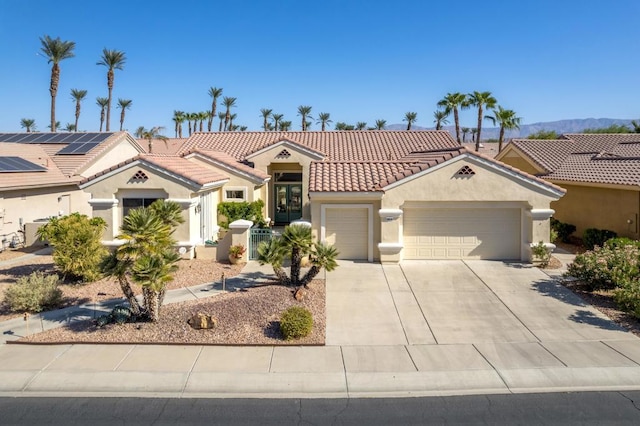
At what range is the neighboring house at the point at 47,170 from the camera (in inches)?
834

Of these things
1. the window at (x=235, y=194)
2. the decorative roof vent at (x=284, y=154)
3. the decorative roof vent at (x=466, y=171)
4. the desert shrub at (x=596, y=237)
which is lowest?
the desert shrub at (x=596, y=237)

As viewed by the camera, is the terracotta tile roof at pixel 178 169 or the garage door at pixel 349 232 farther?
the terracotta tile roof at pixel 178 169

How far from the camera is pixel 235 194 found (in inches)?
953

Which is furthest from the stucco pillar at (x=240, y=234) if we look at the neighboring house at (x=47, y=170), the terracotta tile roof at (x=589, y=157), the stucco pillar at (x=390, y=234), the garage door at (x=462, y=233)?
the terracotta tile roof at (x=589, y=157)

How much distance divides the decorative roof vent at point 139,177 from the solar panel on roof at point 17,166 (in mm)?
7158

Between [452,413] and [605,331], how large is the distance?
5.71m

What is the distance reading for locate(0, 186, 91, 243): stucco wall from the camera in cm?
2072

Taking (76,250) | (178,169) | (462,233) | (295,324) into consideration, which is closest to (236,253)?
(178,169)

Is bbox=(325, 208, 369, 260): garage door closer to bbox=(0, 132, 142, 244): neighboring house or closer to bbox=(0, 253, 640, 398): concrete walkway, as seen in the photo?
bbox=(0, 253, 640, 398): concrete walkway

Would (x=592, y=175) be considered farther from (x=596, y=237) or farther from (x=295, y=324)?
(x=295, y=324)

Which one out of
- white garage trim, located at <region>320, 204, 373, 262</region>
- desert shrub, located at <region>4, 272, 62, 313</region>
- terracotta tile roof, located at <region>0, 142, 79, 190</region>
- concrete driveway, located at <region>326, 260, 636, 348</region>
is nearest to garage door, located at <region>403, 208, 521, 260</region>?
concrete driveway, located at <region>326, 260, 636, 348</region>

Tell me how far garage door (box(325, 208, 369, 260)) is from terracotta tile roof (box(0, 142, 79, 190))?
539 inches

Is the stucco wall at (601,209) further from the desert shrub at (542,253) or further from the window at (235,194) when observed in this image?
the window at (235,194)

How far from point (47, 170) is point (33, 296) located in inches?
580
